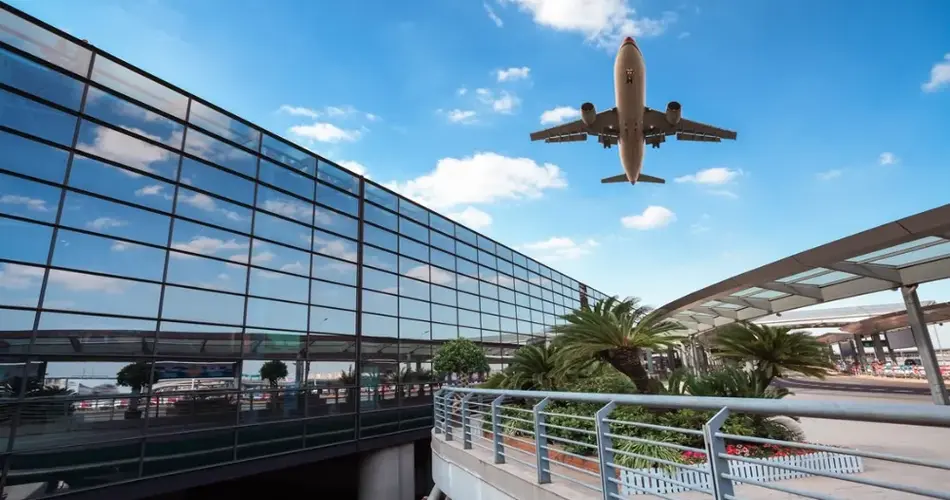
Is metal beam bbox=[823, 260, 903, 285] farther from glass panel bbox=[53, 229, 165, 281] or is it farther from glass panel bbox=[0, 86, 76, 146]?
glass panel bbox=[0, 86, 76, 146]

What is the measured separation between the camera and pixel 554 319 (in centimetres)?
3425

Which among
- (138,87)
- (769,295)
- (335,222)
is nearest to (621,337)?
(335,222)

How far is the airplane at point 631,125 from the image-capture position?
20859 mm

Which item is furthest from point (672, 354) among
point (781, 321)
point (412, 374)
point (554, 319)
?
point (412, 374)

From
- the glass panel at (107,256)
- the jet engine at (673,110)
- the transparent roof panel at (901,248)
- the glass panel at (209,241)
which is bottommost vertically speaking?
the transparent roof panel at (901,248)

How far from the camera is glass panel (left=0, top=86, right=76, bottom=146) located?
34.3ft

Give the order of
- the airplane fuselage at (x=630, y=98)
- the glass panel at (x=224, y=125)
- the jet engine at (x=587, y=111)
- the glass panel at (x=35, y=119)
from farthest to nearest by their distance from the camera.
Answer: the jet engine at (x=587, y=111)
the airplane fuselage at (x=630, y=98)
the glass panel at (x=224, y=125)
the glass panel at (x=35, y=119)

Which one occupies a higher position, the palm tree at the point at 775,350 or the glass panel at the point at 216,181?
the glass panel at the point at 216,181

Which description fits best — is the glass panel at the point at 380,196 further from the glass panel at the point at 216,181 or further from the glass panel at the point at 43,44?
the glass panel at the point at 43,44

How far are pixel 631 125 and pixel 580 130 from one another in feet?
16.6

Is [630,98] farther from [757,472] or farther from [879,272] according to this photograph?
[757,472]

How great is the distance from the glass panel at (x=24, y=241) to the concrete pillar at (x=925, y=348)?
23.0 meters

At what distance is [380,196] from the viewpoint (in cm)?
2061

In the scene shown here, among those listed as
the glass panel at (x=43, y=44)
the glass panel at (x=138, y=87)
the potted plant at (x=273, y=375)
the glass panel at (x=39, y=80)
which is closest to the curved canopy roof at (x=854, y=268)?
the potted plant at (x=273, y=375)
